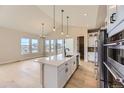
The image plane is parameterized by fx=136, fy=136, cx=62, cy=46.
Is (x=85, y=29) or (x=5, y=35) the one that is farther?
(x=85, y=29)

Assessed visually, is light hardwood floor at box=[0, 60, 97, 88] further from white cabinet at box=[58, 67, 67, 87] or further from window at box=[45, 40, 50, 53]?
window at box=[45, 40, 50, 53]

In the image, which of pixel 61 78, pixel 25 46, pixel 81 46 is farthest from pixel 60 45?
pixel 61 78

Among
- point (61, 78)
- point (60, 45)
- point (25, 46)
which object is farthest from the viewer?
point (60, 45)

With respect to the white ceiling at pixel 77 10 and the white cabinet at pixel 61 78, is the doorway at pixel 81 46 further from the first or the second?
the white cabinet at pixel 61 78

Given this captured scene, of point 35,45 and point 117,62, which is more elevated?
point 35,45

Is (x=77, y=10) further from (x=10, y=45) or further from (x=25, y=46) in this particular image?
(x=25, y=46)

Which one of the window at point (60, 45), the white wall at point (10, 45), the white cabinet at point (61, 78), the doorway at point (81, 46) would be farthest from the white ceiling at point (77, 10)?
the window at point (60, 45)

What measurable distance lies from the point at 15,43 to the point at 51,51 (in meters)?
4.60

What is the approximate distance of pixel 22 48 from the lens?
10867 millimetres

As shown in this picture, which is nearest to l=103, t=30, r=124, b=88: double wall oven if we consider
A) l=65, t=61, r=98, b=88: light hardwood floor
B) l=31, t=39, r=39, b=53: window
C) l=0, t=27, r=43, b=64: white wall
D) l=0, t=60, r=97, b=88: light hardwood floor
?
l=65, t=61, r=98, b=88: light hardwood floor
